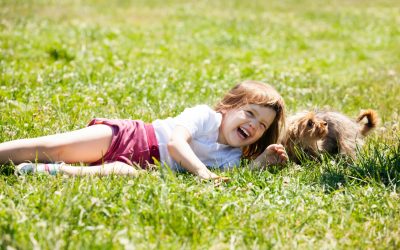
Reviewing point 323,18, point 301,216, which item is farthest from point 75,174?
point 323,18

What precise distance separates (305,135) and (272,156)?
507 mm

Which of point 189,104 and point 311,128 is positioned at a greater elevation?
point 311,128

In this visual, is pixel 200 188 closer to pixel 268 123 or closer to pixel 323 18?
pixel 268 123

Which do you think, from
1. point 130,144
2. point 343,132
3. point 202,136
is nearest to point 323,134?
point 343,132

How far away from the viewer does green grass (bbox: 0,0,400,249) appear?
386 cm

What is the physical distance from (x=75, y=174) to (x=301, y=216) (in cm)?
183

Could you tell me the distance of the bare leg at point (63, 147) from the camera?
5.03 m

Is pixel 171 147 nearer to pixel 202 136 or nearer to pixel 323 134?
pixel 202 136

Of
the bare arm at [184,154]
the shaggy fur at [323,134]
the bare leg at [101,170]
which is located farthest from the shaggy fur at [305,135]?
the bare leg at [101,170]

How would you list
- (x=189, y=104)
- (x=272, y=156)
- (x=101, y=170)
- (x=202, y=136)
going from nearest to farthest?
(x=101, y=170) → (x=272, y=156) → (x=202, y=136) → (x=189, y=104)

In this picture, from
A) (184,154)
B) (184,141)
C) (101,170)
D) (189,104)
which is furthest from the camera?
(189,104)

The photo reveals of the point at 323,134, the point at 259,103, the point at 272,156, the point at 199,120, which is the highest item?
the point at 259,103

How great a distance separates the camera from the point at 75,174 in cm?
487

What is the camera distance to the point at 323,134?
5.93 metres
